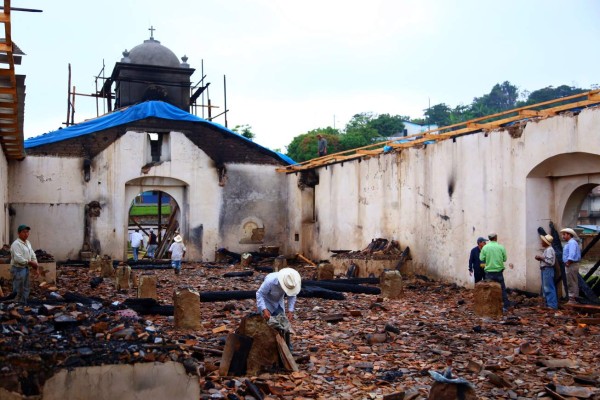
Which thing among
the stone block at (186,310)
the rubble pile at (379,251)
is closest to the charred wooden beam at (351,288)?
the rubble pile at (379,251)

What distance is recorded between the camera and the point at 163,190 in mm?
26375

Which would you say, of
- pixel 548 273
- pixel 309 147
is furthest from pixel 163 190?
pixel 309 147

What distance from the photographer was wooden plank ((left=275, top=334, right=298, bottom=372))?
27.9 ft

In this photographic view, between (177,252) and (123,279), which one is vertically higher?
(177,252)

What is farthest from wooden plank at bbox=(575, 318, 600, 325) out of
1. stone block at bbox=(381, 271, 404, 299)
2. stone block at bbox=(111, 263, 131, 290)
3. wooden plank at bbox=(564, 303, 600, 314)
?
stone block at bbox=(111, 263, 131, 290)

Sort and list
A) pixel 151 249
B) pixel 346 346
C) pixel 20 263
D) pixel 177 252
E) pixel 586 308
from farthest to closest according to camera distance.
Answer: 1. pixel 151 249
2. pixel 177 252
3. pixel 586 308
4. pixel 20 263
5. pixel 346 346

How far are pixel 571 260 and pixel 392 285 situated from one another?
4.02 metres

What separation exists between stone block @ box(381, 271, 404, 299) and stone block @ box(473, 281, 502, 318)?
2682 millimetres

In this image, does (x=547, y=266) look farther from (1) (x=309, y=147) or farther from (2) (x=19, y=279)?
(1) (x=309, y=147)

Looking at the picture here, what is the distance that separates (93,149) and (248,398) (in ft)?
63.4

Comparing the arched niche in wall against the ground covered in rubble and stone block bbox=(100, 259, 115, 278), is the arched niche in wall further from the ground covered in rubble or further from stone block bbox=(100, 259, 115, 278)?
the ground covered in rubble

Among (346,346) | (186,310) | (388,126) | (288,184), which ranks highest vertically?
(388,126)

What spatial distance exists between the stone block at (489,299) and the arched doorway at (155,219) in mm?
16497

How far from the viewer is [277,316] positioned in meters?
8.88
